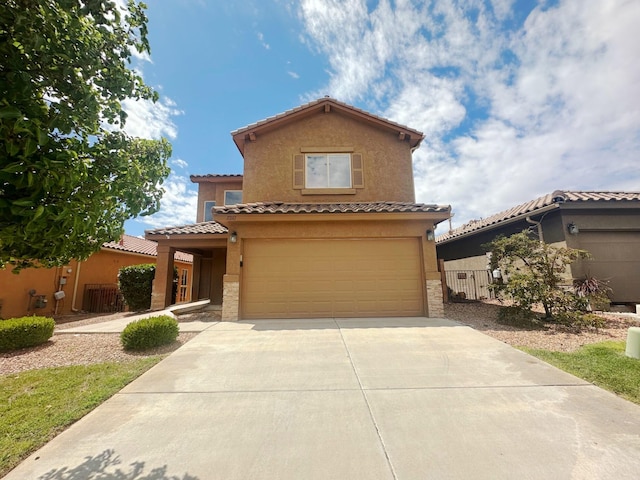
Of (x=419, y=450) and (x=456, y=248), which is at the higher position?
(x=456, y=248)

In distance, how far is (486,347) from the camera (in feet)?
19.3

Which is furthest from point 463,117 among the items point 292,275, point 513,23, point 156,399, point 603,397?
point 156,399

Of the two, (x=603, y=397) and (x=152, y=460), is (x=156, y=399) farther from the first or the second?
(x=603, y=397)

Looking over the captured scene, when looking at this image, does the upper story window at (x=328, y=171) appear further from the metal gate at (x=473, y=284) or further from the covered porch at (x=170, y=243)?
the metal gate at (x=473, y=284)

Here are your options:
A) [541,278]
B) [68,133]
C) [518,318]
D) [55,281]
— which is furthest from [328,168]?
[55,281]

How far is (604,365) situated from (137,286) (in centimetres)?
1494

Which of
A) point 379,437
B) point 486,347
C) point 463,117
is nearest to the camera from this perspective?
point 379,437

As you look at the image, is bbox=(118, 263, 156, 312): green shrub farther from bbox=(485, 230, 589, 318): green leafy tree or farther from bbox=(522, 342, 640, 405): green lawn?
bbox=(485, 230, 589, 318): green leafy tree

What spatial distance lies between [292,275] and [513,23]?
10.5m

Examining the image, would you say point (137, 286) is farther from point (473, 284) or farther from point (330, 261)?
point (473, 284)

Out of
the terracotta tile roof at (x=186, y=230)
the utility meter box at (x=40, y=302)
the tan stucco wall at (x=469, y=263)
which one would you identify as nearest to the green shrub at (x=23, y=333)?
the terracotta tile roof at (x=186, y=230)

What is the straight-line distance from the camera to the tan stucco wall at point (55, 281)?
1099 centimetres

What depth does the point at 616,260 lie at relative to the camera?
9.66m

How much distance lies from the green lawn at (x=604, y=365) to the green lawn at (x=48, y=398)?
713 cm
